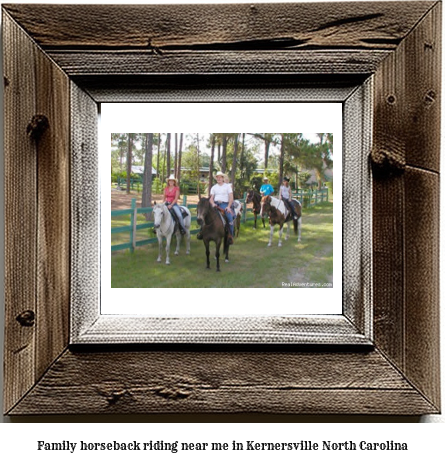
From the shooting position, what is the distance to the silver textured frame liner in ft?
2.51

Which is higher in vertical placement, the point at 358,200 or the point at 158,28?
the point at 158,28

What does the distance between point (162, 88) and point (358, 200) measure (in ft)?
1.24

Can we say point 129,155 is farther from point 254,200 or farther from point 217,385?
point 217,385

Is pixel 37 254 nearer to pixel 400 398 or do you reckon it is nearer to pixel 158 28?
pixel 158 28

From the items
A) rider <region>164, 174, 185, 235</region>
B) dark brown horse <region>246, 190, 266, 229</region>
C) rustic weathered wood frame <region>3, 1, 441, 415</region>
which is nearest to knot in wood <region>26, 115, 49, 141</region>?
rustic weathered wood frame <region>3, 1, 441, 415</region>

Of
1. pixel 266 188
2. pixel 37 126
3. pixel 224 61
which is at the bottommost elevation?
pixel 266 188

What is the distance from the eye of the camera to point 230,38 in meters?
0.75

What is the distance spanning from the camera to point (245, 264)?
2.61 feet

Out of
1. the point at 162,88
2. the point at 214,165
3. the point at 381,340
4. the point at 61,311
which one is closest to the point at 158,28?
the point at 162,88

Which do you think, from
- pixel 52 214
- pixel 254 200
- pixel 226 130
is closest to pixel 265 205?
pixel 254 200

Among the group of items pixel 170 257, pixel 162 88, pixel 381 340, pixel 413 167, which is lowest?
pixel 381 340

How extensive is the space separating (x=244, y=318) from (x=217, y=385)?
0.12 meters

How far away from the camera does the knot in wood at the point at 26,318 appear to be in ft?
2.50

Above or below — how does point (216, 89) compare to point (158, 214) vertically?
above
